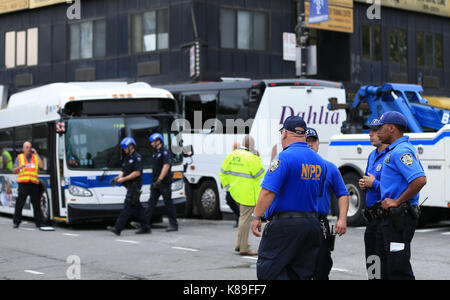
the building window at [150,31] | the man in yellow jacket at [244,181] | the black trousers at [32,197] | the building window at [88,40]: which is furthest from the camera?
the building window at [88,40]

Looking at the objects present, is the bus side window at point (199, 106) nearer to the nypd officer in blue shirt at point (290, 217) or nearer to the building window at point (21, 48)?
the nypd officer in blue shirt at point (290, 217)

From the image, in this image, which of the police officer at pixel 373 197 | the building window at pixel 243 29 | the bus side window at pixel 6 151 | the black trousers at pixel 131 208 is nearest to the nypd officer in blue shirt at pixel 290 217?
the police officer at pixel 373 197

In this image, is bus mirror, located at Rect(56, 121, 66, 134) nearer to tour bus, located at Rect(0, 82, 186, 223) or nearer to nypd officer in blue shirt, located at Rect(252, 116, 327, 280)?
tour bus, located at Rect(0, 82, 186, 223)

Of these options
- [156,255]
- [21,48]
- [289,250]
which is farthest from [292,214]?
[21,48]

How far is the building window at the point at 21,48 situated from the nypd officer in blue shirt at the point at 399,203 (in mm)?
30662

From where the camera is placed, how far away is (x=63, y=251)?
468 inches

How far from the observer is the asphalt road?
9.51m

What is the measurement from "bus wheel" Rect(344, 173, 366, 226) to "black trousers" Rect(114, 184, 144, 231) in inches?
161

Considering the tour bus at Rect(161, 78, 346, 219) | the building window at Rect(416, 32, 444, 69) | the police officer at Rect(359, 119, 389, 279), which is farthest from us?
the building window at Rect(416, 32, 444, 69)

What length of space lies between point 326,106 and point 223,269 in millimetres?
9384

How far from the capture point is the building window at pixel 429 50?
36156 mm

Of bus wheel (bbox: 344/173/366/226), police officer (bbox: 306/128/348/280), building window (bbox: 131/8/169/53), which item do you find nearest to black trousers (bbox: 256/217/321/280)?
police officer (bbox: 306/128/348/280)

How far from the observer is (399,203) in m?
6.54
